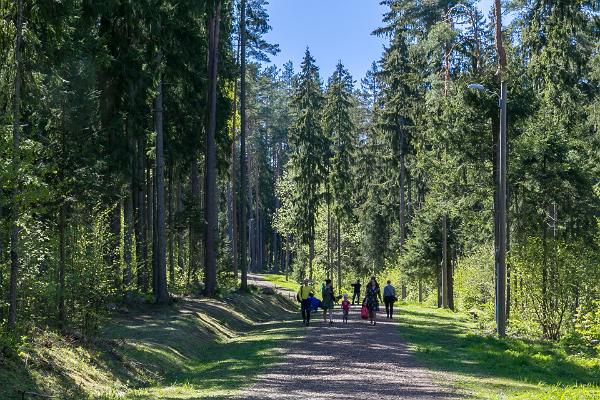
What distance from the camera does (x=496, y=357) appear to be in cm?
1742

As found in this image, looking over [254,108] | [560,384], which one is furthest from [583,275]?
[254,108]

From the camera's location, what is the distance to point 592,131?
117 feet

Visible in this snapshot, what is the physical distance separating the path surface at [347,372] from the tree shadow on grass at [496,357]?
761 millimetres

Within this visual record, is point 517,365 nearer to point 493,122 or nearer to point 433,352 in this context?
point 433,352

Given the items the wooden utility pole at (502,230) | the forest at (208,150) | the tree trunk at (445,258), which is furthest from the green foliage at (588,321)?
the tree trunk at (445,258)

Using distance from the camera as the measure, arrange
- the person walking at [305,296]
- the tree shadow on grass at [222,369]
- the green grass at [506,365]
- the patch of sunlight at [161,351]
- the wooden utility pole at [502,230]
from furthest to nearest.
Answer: the person walking at [305,296] < the wooden utility pole at [502,230] < the patch of sunlight at [161,351] < the tree shadow on grass at [222,369] < the green grass at [506,365]

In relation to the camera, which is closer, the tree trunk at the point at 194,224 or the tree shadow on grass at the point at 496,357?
the tree shadow on grass at the point at 496,357

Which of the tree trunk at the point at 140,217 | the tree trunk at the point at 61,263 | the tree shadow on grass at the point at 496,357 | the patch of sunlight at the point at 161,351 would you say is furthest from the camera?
the tree trunk at the point at 140,217

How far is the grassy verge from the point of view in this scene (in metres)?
11.4

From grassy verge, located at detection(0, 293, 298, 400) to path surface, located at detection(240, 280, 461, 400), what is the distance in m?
0.64

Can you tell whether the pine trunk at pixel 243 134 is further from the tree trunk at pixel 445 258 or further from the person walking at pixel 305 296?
the person walking at pixel 305 296

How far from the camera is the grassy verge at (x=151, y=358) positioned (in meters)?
11.4

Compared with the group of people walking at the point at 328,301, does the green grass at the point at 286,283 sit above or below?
below

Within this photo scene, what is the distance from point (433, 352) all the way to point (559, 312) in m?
5.60
